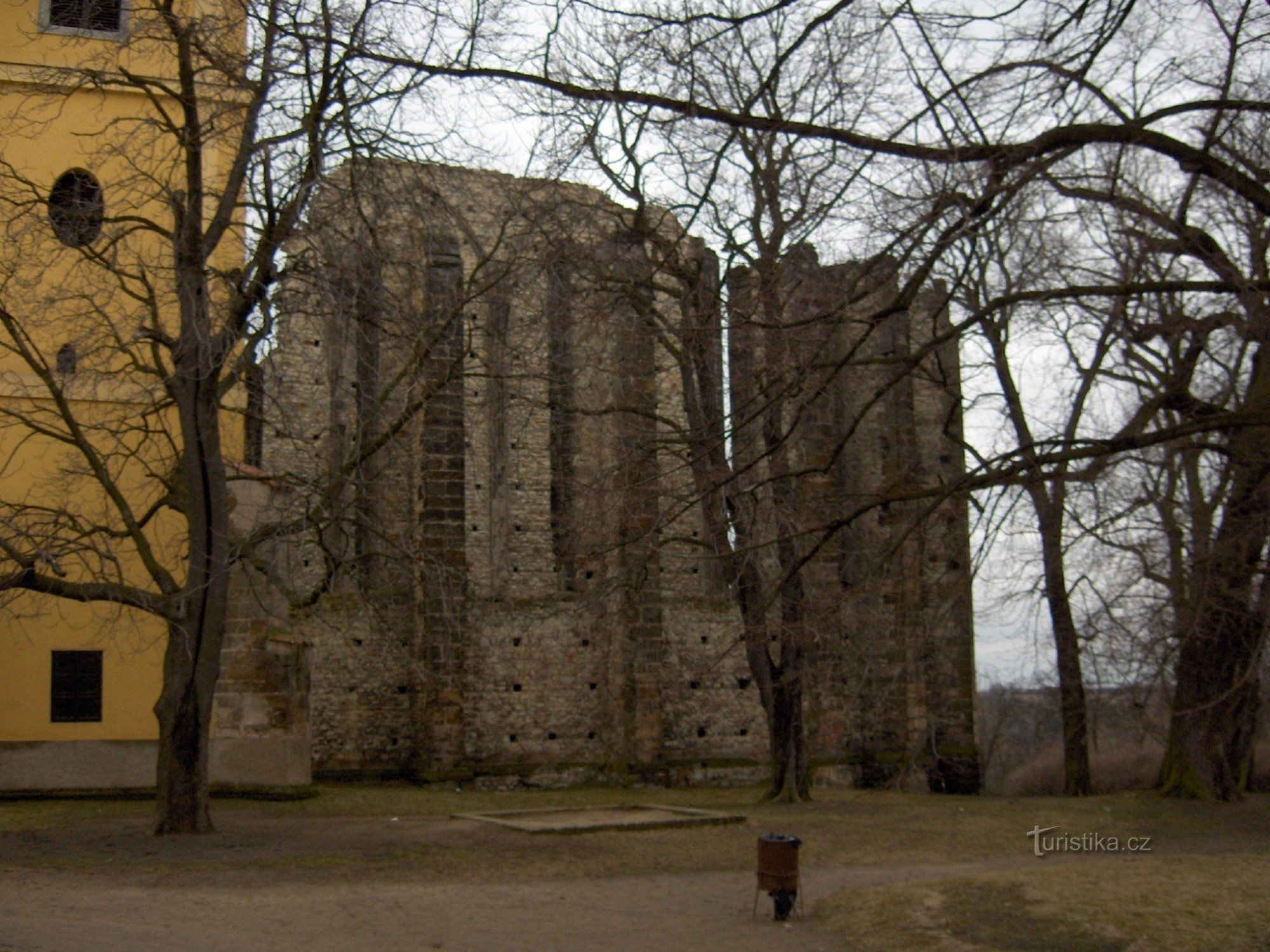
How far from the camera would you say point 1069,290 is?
6492 mm

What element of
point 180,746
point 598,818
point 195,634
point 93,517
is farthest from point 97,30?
point 598,818

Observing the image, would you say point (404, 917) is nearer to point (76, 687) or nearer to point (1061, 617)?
point (1061, 617)

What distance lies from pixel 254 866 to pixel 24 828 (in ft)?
12.8

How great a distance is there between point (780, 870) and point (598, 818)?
636 centimetres

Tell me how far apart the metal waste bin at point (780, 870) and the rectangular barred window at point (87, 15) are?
9.94 metres

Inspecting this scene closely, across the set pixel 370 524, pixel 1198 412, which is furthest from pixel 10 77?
pixel 1198 412

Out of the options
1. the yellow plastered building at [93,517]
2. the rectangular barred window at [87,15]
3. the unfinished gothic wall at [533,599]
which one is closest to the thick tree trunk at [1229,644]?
the unfinished gothic wall at [533,599]

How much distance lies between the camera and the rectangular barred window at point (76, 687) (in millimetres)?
15984

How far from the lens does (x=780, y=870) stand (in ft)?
28.2

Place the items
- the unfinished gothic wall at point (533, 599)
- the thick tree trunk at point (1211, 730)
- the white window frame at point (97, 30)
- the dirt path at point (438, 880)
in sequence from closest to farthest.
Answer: the dirt path at point (438, 880)
the thick tree trunk at point (1211, 730)
the white window frame at point (97, 30)
the unfinished gothic wall at point (533, 599)

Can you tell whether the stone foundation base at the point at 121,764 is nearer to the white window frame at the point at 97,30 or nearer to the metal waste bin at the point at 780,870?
the white window frame at the point at 97,30

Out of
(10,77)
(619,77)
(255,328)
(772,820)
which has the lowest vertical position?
(772,820)

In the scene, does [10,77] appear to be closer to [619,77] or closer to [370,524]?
[370,524]

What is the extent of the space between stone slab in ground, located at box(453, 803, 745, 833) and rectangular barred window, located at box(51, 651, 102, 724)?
4.84 metres
